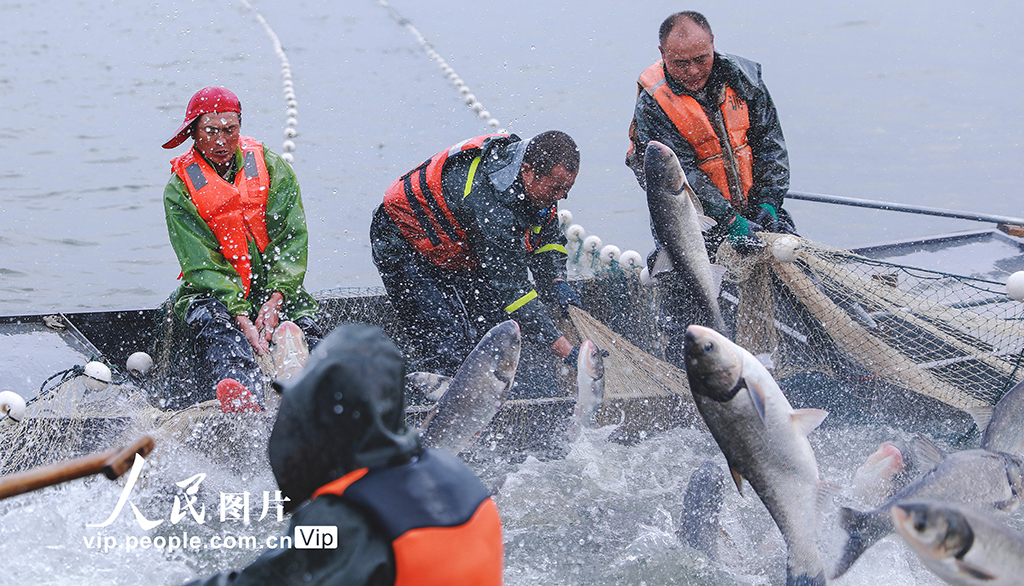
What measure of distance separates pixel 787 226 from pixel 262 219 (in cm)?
349

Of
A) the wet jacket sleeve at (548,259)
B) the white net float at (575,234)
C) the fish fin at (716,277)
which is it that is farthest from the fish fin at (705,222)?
the white net float at (575,234)

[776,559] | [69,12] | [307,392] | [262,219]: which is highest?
[307,392]

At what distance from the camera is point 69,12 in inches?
984

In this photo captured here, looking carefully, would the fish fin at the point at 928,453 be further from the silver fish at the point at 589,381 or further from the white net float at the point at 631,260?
the white net float at the point at 631,260

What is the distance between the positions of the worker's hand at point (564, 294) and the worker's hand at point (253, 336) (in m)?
1.92

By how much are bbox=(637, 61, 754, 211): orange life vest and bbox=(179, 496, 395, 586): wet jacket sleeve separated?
13.6 feet

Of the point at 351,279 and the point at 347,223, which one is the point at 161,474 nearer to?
the point at 351,279

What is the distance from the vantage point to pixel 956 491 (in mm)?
3479

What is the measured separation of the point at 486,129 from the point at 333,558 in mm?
13331

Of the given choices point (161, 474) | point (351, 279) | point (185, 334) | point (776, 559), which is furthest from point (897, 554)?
point (351, 279)

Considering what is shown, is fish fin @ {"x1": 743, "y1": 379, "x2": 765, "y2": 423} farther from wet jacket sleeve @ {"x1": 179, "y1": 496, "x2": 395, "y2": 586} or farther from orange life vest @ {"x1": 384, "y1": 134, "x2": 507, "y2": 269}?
orange life vest @ {"x1": 384, "y1": 134, "x2": 507, "y2": 269}

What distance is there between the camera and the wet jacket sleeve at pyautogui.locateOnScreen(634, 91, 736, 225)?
539cm

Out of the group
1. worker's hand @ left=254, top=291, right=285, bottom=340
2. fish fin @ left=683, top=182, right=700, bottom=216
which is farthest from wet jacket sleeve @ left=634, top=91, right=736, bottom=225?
worker's hand @ left=254, top=291, right=285, bottom=340

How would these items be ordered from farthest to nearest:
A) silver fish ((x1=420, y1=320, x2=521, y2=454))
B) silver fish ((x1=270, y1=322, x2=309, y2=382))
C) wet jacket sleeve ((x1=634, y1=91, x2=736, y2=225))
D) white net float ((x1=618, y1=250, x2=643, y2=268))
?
white net float ((x1=618, y1=250, x2=643, y2=268)) → wet jacket sleeve ((x1=634, y1=91, x2=736, y2=225)) → silver fish ((x1=270, y1=322, x2=309, y2=382)) → silver fish ((x1=420, y1=320, x2=521, y2=454))
